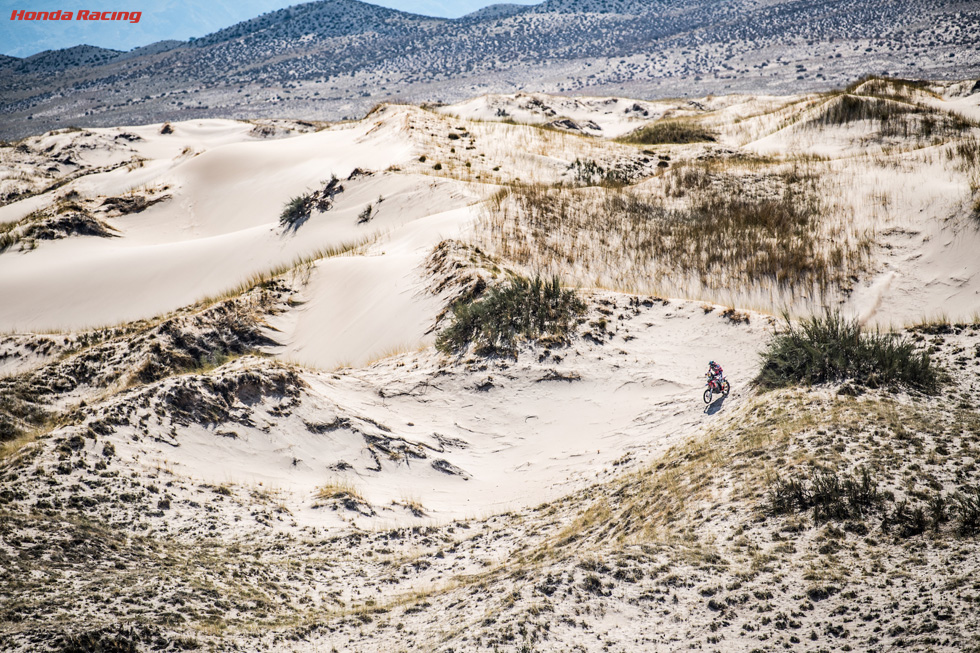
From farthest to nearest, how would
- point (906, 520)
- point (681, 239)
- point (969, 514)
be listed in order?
1. point (681, 239)
2. point (906, 520)
3. point (969, 514)

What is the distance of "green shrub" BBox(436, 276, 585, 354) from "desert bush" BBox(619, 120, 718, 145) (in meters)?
16.5

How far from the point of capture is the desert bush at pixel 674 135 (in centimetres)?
2592

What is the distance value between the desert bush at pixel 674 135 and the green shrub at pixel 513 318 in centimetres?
1647

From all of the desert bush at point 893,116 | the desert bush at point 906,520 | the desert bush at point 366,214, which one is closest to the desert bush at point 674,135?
the desert bush at point 893,116

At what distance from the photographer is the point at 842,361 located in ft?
23.7

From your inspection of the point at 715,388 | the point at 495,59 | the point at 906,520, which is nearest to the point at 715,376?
the point at 715,388

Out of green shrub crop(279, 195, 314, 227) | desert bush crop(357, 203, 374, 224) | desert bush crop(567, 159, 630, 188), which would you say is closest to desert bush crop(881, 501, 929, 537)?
desert bush crop(357, 203, 374, 224)

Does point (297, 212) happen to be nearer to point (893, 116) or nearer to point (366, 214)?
point (366, 214)

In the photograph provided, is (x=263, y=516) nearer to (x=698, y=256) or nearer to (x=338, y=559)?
(x=338, y=559)

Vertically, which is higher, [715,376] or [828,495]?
[715,376]

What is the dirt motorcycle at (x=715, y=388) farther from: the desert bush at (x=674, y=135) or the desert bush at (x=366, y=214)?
the desert bush at (x=674, y=135)

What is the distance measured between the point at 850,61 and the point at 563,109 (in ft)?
137

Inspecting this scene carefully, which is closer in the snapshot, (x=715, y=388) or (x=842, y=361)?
(x=842, y=361)

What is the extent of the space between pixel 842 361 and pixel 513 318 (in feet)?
14.7
